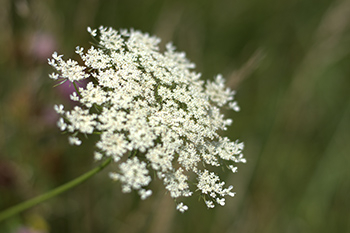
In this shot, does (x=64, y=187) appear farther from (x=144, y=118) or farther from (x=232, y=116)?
(x=232, y=116)

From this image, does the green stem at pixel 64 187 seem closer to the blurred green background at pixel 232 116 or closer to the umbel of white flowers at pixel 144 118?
the umbel of white flowers at pixel 144 118

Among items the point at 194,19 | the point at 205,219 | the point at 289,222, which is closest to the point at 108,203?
the point at 205,219

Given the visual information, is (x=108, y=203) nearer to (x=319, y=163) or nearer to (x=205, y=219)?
(x=205, y=219)

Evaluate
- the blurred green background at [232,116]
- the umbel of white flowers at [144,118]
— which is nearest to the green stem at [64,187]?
the umbel of white flowers at [144,118]

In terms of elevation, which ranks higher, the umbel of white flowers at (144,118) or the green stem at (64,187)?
the umbel of white flowers at (144,118)

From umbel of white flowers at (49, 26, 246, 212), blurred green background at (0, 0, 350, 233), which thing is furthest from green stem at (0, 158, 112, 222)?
blurred green background at (0, 0, 350, 233)

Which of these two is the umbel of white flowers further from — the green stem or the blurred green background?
the blurred green background
